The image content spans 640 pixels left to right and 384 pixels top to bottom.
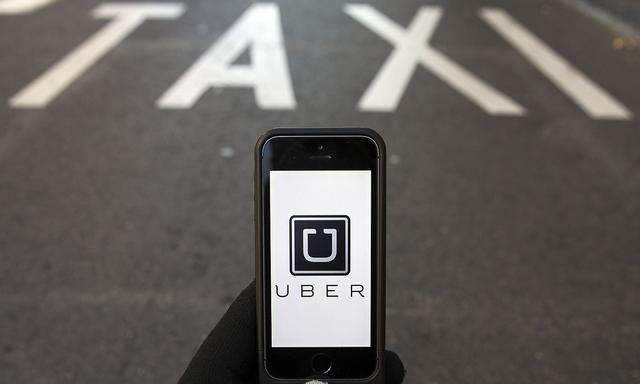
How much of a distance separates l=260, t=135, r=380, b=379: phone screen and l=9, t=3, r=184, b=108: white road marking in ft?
18.3

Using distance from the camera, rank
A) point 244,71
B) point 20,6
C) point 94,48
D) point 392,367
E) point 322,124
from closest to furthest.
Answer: point 392,367 → point 322,124 → point 244,71 → point 94,48 → point 20,6

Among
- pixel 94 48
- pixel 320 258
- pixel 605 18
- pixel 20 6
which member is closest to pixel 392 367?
pixel 320 258

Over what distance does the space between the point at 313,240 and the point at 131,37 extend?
305 inches

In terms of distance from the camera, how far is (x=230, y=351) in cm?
201

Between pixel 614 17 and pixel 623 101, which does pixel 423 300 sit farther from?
pixel 614 17

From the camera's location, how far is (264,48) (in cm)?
922

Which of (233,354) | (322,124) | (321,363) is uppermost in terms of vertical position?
(233,354)

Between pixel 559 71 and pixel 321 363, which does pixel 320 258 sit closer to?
pixel 321 363

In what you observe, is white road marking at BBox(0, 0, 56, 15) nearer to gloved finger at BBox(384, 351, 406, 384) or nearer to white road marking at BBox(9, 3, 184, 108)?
white road marking at BBox(9, 3, 184, 108)

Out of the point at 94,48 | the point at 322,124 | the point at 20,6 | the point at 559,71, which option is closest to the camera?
the point at 322,124

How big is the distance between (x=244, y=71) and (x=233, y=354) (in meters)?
6.56

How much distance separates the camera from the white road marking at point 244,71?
765 centimetres

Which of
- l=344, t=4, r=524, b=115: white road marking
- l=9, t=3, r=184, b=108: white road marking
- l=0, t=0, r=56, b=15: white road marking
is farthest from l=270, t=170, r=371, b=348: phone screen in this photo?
l=0, t=0, r=56, b=15: white road marking

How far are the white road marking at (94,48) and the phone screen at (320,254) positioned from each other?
5572mm
